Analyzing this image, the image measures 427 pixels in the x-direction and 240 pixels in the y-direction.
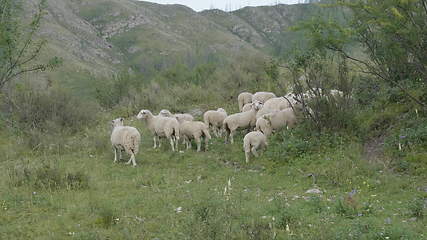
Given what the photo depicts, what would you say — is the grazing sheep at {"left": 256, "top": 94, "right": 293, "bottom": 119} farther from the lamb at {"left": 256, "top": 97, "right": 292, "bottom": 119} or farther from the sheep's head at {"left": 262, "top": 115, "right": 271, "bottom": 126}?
the sheep's head at {"left": 262, "top": 115, "right": 271, "bottom": 126}

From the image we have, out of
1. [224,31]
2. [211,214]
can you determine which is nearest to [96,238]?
[211,214]

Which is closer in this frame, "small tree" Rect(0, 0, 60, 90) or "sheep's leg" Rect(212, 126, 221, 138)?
"small tree" Rect(0, 0, 60, 90)

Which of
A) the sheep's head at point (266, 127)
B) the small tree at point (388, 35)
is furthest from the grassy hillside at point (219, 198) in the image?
the small tree at point (388, 35)

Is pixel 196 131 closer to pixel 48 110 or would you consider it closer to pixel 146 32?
pixel 48 110

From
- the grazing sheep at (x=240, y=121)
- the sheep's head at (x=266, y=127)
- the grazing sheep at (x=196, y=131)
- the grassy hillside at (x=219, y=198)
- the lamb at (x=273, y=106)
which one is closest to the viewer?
the grassy hillside at (x=219, y=198)

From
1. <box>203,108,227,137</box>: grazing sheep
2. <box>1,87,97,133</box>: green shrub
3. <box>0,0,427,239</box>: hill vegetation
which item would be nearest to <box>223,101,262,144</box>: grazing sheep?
<box>0,0,427,239</box>: hill vegetation

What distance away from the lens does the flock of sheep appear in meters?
12.9

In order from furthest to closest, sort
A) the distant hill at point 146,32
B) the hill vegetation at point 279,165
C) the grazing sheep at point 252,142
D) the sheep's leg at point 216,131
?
the distant hill at point 146,32, the sheep's leg at point 216,131, the grazing sheep at point 252,142, the hill vegetation at point 279,165

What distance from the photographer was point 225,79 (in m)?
27.5

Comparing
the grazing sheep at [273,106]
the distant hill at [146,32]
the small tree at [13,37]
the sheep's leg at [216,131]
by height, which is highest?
the distant hill at [146,32]

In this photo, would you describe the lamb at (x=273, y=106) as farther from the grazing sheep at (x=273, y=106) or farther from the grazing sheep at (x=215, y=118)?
the grazing sheep at (x=215, y=118)

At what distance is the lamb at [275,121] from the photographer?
45.9 feet

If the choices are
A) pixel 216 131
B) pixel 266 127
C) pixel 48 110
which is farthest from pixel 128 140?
pixel 48 110

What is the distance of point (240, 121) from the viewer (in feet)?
49.3
